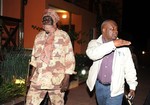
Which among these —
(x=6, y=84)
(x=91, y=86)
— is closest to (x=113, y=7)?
(x=6, y=84)

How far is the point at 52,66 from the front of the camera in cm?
→ 425

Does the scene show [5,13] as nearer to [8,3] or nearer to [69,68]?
[8,3]

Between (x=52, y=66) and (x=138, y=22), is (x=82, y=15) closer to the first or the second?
(x=52, y=66)

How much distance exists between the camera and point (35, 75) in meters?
4.33

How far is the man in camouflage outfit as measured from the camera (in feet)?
13.9

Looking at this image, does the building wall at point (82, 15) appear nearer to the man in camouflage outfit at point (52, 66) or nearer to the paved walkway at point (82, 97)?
the paved walkway at point (82, 97)

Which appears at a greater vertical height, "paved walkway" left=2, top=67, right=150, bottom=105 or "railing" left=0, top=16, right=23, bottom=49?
"railing" left=0, top=16, right=23, bottom=49

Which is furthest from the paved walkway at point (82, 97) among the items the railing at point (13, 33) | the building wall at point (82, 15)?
the building wall at point (82, 15)

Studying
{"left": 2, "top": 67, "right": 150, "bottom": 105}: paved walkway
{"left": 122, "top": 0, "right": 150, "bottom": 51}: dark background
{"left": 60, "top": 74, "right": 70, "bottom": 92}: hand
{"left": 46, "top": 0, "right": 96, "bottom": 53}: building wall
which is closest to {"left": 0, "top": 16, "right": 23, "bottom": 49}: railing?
{"left": 46, "top": 0, "right": 96, "bottom": 53}: building wall

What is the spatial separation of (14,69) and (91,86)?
3.93 meters

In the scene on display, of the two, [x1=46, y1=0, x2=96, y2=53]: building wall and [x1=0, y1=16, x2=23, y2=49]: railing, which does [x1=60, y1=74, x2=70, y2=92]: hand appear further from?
[x1=46, y1=0, x2=96, y2=53]: building wall

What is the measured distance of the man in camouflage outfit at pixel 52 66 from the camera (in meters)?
4.25

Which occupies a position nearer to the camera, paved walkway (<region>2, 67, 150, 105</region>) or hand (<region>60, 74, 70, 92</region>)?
hand (<region>60, 74, 70, 92</region>)

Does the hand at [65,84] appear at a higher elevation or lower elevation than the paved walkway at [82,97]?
higher
